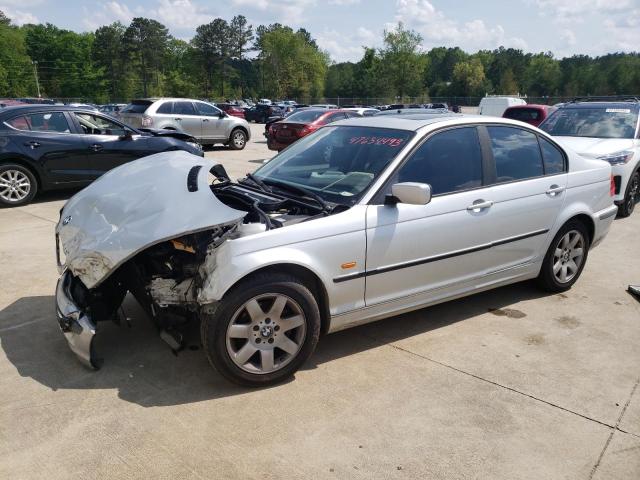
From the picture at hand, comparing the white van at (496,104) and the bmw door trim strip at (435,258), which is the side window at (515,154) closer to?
the bmw door trim strip at (435,258)

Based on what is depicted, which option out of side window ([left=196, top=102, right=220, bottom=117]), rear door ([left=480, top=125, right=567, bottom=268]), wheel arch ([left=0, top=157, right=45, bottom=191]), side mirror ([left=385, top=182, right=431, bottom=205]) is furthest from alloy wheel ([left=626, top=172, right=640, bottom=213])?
side window ([left=196, top=102, right=220, bottom=117])

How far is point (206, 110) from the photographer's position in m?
16.7

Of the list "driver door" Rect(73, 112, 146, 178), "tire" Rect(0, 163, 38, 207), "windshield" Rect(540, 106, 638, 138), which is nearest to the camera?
"tire" Rect(0, 163, 38, 207)

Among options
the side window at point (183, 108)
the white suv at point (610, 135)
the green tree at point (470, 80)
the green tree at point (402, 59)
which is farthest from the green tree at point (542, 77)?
the white suv at point (610, 135)

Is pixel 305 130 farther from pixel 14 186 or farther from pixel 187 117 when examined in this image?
pixel 14 186

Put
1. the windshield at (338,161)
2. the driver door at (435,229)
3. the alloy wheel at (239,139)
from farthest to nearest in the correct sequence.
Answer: the alloy wheel at (239,139)
the windshield at (338,161)
the driver door at (435,229)

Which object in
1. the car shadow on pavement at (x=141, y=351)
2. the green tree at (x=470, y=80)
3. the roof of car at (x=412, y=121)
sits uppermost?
the green tree at (x=470, y=80)

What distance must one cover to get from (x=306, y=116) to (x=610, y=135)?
8.37 m

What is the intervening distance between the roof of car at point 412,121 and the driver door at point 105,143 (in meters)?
6.01

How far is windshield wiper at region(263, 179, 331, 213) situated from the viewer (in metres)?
3.61

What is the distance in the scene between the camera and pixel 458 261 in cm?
409

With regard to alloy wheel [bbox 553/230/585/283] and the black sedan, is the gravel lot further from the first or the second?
the black sedan

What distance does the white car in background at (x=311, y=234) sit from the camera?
10.6 ft

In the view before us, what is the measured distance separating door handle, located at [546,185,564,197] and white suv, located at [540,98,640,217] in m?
3.66
